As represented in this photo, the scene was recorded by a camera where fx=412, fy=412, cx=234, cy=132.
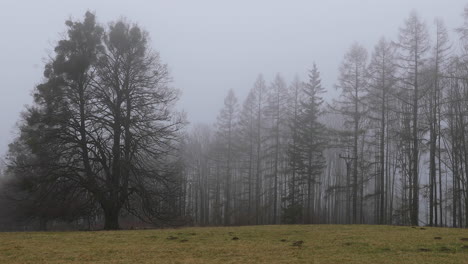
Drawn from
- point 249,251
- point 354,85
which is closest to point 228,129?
point 354,85

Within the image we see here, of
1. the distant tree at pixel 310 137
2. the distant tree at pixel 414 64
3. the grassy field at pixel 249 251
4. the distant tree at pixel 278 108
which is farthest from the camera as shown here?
the distant tree at pixel 278 108

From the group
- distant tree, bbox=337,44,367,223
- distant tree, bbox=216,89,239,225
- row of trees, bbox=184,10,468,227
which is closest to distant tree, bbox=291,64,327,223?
row of trees, bbox=184,10,468,227

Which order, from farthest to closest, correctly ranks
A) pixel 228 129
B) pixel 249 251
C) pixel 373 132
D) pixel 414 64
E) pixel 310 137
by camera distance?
1. pixel 228 129
2. pixel 373 132
3. pixel 310 137
4. pixel 414 64
5. pixel 249 251

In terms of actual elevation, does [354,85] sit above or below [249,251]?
above

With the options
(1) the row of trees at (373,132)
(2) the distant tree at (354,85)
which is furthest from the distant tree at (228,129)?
(2) the distant tree at (354,85)

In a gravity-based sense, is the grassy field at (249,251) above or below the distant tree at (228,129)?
below

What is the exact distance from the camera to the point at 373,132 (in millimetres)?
39500

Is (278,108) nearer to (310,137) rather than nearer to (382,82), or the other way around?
(310,137)

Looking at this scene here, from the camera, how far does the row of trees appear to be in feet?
88.4

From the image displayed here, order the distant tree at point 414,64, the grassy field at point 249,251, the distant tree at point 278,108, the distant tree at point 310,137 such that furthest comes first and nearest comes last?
the distant tree at point 278,108
the distant tree at point 310,137
the distant tree at point 414,64
the grassy field at point 249,251

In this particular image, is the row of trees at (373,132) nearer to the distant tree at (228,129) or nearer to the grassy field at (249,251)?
the distant tree at (228,129)

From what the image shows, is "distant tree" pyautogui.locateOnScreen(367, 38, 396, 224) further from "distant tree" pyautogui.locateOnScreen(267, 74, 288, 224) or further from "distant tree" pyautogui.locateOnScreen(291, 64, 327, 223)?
"distant tree" pyautogui.locateOnScreen(267, 74, 288, 224)

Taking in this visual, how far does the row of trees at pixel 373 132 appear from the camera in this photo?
1061 inches

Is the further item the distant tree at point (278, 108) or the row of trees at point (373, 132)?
the distant tree at point (278, 108)
